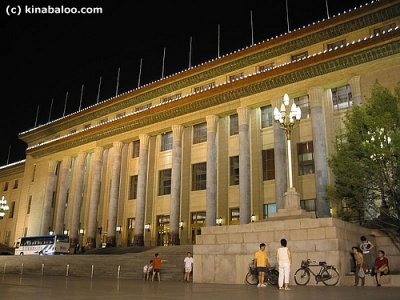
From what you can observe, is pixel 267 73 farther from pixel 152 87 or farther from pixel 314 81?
pixel 152 87

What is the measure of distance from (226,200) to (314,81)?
11.6 m

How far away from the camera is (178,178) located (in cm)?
3319

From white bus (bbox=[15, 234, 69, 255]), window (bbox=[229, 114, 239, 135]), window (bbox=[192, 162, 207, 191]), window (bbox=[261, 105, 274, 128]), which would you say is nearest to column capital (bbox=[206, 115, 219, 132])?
window (bbox=[229, 114, 239, 135])

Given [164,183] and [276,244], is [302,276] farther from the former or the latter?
[164,183]

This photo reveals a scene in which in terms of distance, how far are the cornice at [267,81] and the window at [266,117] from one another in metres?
2.41

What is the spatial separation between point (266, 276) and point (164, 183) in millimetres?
23406

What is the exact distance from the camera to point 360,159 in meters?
18.8

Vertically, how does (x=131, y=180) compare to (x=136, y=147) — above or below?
below

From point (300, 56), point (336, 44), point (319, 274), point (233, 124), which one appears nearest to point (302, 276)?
point (319, 274)

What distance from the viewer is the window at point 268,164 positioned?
30.5 metres

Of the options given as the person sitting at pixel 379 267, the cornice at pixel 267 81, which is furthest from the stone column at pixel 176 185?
the person sitting at pixel 379 267

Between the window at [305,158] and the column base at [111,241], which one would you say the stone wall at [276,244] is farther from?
the column base at [111,241]

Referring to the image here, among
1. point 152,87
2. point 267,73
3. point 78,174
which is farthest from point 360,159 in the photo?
point 78,174

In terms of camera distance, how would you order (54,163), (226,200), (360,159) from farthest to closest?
(54,163) → (226,200) → (360,159)
